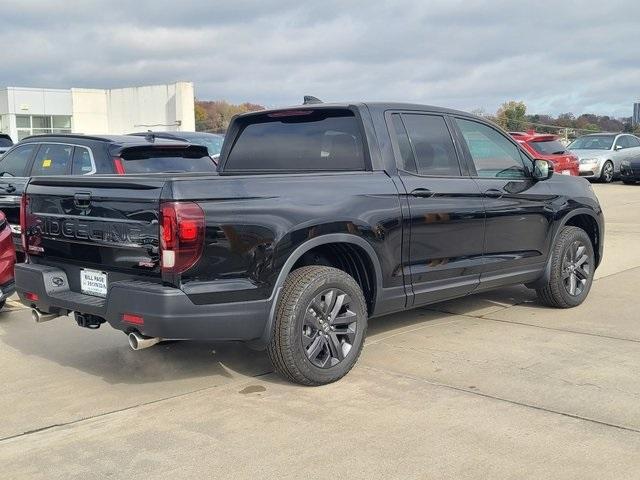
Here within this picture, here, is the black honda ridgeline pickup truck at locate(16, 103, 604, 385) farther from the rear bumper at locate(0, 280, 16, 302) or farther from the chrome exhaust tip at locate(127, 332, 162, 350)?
the rear bumper at locate(0, 280, 16, 302)

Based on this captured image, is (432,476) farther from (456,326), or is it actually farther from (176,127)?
(176,127)

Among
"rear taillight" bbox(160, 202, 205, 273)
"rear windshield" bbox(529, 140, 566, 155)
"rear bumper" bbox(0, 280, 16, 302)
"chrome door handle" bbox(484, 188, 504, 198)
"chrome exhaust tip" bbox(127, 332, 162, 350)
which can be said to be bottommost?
"rear bumper" bbox(0, 280, 16, 302)

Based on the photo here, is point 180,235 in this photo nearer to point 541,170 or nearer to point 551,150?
point 541,170

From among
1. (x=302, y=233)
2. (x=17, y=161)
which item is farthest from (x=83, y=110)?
(x=302, y=233)

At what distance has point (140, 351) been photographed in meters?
5.64

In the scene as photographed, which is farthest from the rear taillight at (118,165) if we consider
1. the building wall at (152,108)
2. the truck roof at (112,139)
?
the building wall at (152,108)

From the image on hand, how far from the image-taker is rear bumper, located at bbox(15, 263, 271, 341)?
13.3 feet

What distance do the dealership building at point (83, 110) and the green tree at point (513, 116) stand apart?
67.9ft

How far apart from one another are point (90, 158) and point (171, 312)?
13.1 ft

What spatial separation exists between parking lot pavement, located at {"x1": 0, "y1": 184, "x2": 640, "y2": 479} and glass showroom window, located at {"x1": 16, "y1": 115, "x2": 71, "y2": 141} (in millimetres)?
48488

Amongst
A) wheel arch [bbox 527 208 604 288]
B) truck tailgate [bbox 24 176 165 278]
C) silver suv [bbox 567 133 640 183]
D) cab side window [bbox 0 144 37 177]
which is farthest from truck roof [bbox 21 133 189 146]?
silver suv [bbox 567 133 640 183]

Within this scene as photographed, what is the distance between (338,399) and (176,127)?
1602 inches

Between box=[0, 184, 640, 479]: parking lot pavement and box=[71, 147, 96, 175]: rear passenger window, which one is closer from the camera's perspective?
box=[0, 184, 640, 479]: parking lot pavement

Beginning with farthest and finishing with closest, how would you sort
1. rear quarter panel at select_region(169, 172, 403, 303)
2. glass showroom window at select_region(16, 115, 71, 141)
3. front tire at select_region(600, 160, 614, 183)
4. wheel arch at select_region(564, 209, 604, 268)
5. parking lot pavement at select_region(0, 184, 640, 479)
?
glass showroom window at select_region(16, 115, 71, 141)
front tire at select_region(600, 160, 614, 183)
wheel arch at select_region(564, 209, 604, 268)
rear quarter panel at select_region(169, 172, 403, 303)
parking lot pavement at select_region(0, 184, 640, 479)
